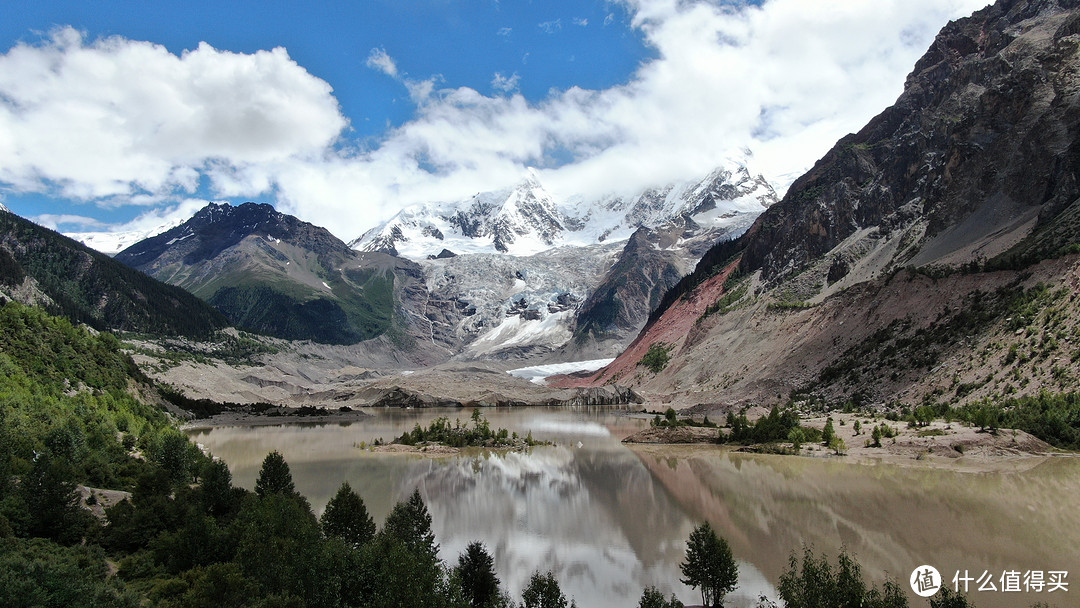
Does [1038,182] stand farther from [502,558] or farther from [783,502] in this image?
[502,558]

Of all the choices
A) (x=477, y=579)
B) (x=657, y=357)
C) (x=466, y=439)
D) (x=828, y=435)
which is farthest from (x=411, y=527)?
(x=657, y=357)

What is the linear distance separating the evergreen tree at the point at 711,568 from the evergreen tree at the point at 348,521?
1061 centimetres

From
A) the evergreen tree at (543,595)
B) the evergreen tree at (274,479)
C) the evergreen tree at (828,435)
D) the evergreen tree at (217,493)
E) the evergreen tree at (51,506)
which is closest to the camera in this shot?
the evergreen tree at (543,595)

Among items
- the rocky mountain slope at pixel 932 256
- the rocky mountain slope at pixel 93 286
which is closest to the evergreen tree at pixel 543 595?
the rocky mountain slope at pixel 932 256

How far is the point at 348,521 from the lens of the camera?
76.8ft

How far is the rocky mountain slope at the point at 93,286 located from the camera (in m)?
167

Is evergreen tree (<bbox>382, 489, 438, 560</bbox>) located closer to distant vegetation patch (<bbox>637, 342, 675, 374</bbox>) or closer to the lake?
the lake

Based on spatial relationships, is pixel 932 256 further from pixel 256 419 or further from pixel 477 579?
pixel 256 419

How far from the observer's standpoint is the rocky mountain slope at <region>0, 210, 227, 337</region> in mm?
166750

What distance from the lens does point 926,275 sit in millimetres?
72000

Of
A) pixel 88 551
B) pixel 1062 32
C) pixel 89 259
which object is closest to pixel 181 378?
pixel 89 259

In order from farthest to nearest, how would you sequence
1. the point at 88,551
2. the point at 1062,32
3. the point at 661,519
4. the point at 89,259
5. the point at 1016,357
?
the point at 89,259 → the point at 1062,32 → the point at 1016,357 → the point at 661,519 → the point at 88,551

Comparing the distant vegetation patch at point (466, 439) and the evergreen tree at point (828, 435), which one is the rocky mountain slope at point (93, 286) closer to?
the distant vegetation patch at point (466, 439)

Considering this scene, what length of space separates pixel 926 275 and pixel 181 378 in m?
129
